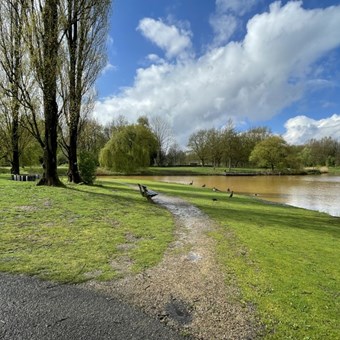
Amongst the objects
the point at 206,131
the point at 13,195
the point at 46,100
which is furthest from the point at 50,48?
Answer: the point at 206,131

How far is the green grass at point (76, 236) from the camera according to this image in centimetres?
455

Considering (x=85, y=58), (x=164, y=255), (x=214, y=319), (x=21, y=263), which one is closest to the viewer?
(x=214, y=319)

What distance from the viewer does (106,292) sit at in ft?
12.5

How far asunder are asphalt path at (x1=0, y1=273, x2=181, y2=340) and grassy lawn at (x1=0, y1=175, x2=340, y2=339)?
0.48m

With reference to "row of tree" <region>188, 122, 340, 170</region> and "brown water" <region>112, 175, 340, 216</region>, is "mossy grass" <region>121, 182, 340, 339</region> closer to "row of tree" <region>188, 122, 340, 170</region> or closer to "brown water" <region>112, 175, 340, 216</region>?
"brown water" <region>112, 175, 340, 216</region>

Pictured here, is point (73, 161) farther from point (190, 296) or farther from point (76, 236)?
point (190, 296)

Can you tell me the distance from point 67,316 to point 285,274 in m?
3.30

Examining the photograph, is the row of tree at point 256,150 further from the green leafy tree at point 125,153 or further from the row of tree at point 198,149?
the green leafy tree at point 125,153

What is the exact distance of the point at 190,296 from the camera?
3.82 metres

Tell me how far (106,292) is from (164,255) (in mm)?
1687

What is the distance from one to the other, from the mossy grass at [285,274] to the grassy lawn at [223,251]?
12 mm

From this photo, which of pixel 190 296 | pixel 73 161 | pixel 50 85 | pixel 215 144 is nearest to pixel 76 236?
pixel 190 296

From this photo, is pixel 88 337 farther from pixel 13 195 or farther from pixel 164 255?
pixel 13 195

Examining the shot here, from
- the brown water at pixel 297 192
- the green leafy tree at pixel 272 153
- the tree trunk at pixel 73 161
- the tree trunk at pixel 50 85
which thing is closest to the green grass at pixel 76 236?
the tree trunk at pixel 50 85
